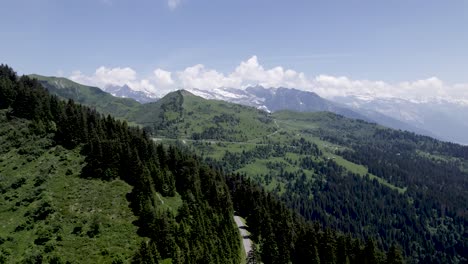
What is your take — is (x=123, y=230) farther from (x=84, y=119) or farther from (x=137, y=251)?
(x=84, y=119)

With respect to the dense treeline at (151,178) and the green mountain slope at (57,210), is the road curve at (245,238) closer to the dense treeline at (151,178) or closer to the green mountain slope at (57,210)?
the dense treeline at (151,178)

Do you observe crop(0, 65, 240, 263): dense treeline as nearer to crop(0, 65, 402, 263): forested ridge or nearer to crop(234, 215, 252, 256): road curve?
crop(0, 65, 402, 263): forested ridge

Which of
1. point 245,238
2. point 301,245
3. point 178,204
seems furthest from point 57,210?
point 301,245

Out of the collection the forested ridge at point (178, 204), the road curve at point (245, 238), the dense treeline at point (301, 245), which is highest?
the forested ridge at point (178, 204)

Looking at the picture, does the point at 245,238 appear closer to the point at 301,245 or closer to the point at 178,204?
the point at 301,245

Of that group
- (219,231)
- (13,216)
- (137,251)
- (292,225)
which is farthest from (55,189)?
(292,225)

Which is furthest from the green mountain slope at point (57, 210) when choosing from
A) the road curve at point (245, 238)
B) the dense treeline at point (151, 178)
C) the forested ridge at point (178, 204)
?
the road curve at point (245, 238)

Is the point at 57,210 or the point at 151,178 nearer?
the point at 57,210

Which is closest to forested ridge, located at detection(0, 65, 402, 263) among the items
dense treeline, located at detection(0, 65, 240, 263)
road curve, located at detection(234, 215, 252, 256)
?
dense treeline, located at detection(0, 65, 240, 263)
